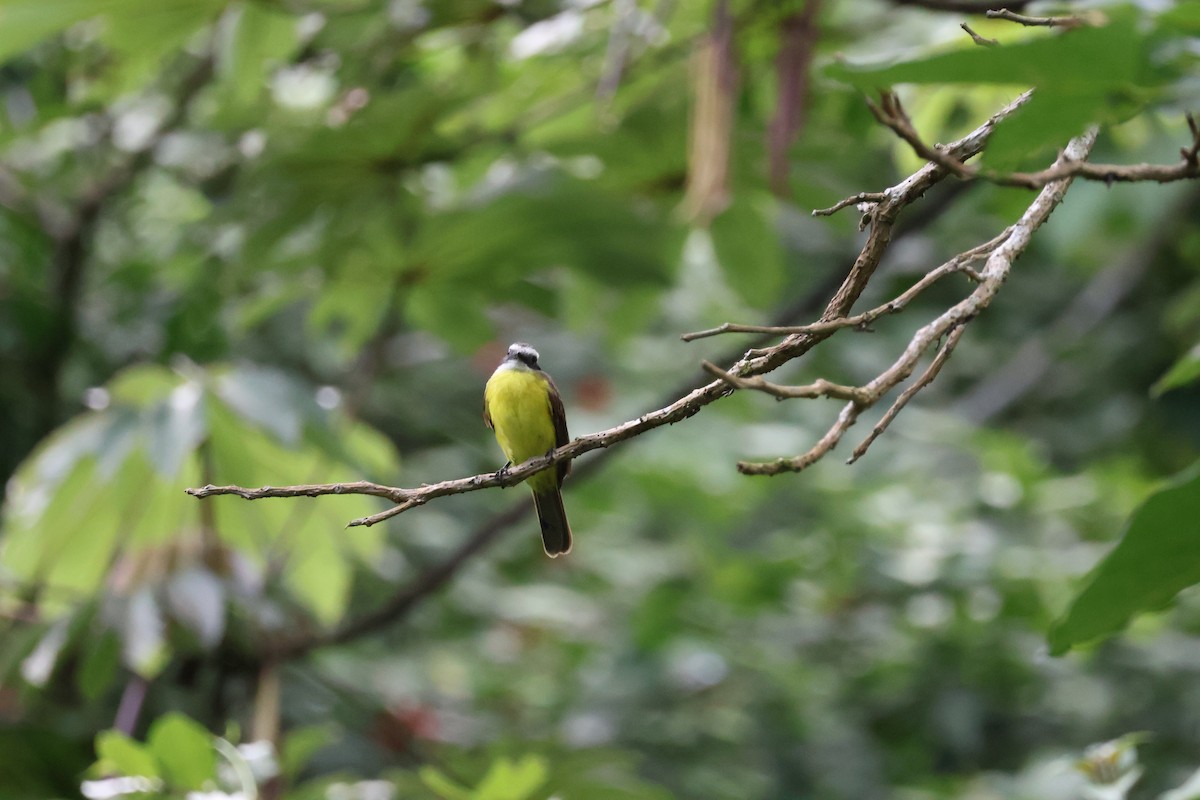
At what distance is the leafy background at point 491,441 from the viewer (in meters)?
3.24

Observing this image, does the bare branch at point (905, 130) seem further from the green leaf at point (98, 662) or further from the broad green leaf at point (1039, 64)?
the green leaf at point (98, 662)

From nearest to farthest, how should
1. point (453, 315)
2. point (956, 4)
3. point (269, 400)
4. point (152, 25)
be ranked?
point (956, 4), point (269, 400), point (152, 25), point (453, 315)

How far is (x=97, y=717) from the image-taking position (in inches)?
157

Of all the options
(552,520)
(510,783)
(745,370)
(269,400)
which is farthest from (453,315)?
(745,370)

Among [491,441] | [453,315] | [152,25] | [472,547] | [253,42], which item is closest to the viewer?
[152,25]

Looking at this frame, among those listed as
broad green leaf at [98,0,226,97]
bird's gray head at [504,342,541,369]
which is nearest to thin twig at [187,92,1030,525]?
bird's gray head at [504,342,541,369]

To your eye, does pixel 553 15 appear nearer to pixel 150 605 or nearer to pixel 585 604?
pixel 150 605

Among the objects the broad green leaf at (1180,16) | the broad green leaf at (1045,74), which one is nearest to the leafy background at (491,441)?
the broad green leaf at (1180,16)

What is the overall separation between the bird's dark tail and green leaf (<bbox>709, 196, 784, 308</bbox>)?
3.92ft

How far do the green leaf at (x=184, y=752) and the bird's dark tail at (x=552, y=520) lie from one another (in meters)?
0.77

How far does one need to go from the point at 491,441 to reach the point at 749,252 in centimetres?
166

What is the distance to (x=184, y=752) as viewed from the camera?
89.7 inches

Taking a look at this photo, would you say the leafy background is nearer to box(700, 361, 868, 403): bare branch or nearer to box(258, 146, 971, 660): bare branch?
box(258, 146, 971, 660): bare branch

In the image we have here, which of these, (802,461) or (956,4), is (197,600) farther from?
(802,461)
